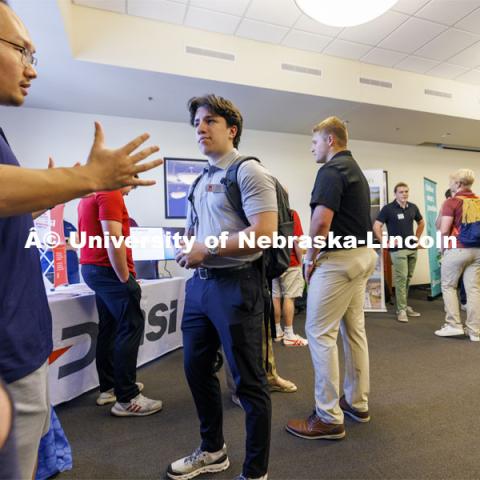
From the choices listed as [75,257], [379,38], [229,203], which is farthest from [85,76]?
[379,38]

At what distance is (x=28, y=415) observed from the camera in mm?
616

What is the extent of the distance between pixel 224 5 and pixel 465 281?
341cm

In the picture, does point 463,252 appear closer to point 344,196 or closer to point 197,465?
point 344,196

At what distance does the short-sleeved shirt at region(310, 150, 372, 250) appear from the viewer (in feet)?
→ 4.66

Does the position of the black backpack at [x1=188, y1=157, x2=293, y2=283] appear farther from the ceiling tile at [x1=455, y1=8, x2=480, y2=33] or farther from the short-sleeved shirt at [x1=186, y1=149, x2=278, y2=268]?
the ceiling tile at [x1=455, y1=8, x2=480, y2=33]

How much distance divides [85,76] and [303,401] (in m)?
3.44

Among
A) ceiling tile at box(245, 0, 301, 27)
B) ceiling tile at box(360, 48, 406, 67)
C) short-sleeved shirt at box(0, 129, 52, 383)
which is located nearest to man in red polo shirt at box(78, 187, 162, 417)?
short-sleeved shirt at box(0, 129, 52, 383)

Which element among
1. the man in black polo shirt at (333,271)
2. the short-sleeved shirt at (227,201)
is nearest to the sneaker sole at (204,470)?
the man in black polo shirt at (333,271)

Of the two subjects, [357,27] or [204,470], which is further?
[357,27]

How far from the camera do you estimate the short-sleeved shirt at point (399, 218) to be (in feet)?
12.9

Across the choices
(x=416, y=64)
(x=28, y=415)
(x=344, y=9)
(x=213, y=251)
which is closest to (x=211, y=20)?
(x=344, y=9)

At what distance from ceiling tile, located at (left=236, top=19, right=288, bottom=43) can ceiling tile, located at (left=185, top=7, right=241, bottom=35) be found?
9 centimetres

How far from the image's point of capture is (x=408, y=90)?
4035 millimetres

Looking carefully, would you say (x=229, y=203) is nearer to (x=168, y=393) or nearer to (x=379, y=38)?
(x=168, y=393)
